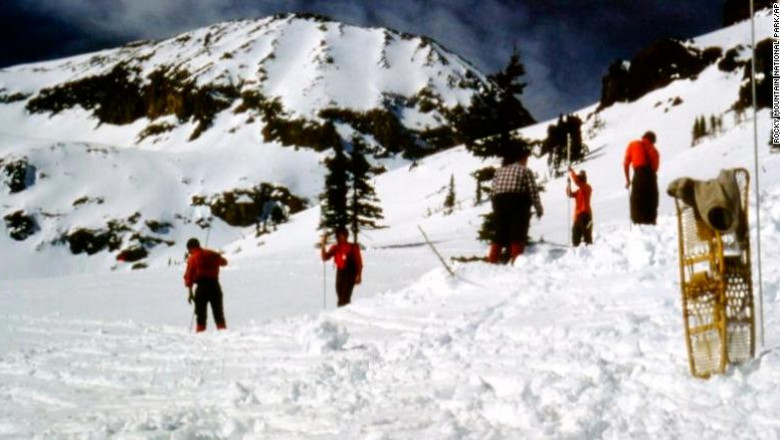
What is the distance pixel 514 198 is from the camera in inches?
448

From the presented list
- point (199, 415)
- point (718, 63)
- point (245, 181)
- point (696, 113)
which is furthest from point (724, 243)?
point (245, 181)

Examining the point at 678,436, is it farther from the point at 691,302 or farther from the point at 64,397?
the point at 64,397

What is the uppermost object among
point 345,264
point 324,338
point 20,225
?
point 20,225

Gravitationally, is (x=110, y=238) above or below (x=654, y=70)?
below

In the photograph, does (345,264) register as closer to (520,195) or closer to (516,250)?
(516,250)

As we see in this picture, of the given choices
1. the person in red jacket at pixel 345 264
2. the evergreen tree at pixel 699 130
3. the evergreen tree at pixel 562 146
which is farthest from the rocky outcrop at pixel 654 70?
the person in red jacket at pixel 345 264

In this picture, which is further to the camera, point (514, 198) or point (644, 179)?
point (644, 179)

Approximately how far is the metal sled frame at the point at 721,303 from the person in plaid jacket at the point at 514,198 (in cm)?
603

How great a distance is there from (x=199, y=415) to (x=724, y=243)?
156 inches

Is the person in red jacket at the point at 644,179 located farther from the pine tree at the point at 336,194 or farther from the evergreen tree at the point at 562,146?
the evergreen tree at the point at 562,146

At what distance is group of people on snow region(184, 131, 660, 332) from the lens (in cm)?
1137

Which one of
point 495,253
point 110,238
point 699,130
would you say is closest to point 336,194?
point 699,130

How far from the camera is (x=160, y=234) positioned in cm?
14650

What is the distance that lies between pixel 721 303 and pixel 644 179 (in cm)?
827
